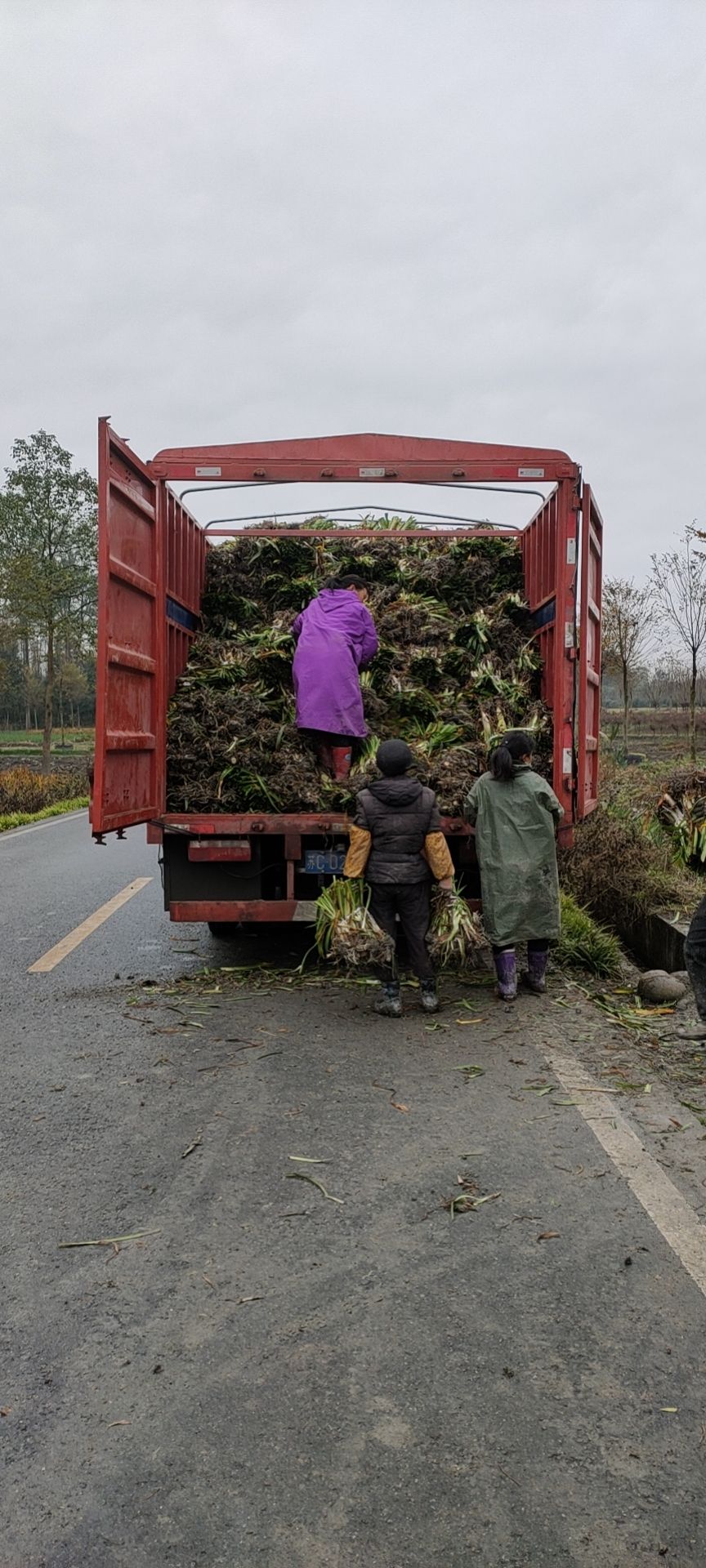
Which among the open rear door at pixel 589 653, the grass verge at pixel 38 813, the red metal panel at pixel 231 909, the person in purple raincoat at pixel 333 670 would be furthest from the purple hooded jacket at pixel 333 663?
the grass verge at pixel 38 813

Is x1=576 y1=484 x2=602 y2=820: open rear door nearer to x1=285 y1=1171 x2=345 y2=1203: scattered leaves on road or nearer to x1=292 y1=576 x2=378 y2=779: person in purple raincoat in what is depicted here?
x1=292 y1=576 x2=378 y2=779: person in purple raincoat

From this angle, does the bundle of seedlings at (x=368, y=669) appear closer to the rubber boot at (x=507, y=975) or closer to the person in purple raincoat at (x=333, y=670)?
the person in purple raincoat at (x=333, y=670)

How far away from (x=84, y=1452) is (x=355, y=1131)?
182 centimetres

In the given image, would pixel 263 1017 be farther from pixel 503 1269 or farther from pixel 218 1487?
pixel 218 1487

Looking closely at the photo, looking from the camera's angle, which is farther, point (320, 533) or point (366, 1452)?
point (320, 533)

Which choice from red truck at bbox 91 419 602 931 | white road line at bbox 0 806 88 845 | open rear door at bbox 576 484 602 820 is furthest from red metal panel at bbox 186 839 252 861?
white road line at bbox 0 806 88 845

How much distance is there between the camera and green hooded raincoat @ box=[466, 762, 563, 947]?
5973 millimetres

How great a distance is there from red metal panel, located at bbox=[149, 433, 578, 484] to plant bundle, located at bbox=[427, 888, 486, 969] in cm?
258

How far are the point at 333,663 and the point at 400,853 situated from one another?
140 centimetres

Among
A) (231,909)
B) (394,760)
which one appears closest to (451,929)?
(394,760)

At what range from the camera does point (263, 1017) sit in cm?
561

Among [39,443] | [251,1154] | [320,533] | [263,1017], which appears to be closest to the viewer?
[251,1154]

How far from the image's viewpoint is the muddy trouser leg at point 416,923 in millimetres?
5832

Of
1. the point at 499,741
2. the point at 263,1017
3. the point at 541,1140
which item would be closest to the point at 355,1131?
the point at 541,1140
